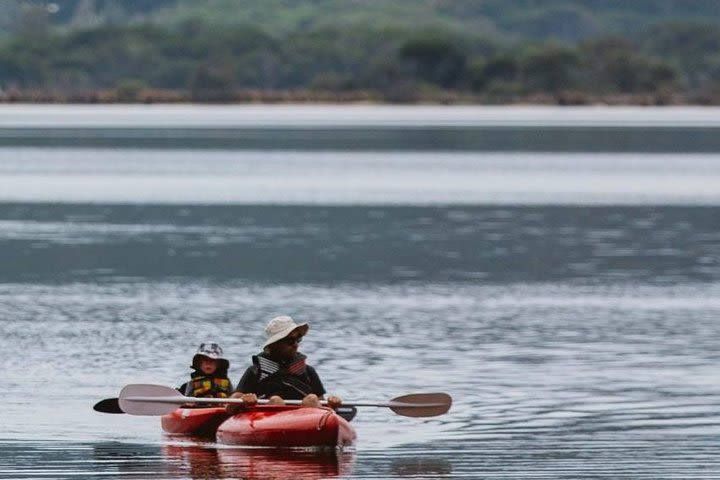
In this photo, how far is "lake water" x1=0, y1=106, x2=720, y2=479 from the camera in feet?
55.1

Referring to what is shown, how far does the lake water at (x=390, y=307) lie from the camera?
16797 mm

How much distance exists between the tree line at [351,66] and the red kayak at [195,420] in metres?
118

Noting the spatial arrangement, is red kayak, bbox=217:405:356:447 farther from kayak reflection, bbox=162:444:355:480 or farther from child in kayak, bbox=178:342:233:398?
child in kayak, bbox=178:342:233:398

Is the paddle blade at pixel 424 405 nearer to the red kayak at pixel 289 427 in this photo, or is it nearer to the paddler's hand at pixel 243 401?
the red kayak at pixel 289 427

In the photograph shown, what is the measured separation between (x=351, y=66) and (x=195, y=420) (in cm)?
13838

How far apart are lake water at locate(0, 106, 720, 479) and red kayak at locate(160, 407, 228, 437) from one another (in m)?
0.14

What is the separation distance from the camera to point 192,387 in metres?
17.4

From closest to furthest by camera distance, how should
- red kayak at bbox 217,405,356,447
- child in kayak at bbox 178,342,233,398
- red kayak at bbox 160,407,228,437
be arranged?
red kayak at bbox 217,405,356,447 < red kayak at bbox 160,407,228,437 < child in kayak at bbox 178,342,233,398

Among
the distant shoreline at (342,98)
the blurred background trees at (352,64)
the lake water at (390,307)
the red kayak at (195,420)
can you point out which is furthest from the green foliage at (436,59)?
the red kayak at (195,420)

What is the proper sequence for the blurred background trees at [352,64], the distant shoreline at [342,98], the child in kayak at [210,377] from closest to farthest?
the child in kayak at [210,377]
the distant shoreline at [342,98]
the blurred background trees at [352,64]

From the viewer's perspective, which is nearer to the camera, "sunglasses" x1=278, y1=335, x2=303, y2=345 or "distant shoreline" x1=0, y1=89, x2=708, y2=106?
"sunglasses" x1=278, y1=335, x2=303, y2=345

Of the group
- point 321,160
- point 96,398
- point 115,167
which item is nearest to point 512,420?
point 96,398

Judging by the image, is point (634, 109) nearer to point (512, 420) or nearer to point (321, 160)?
point (321, 160)

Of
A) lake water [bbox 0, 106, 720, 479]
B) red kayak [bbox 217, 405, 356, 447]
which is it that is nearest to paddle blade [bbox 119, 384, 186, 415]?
lake water [bbox 0, 106, 720, 479]
